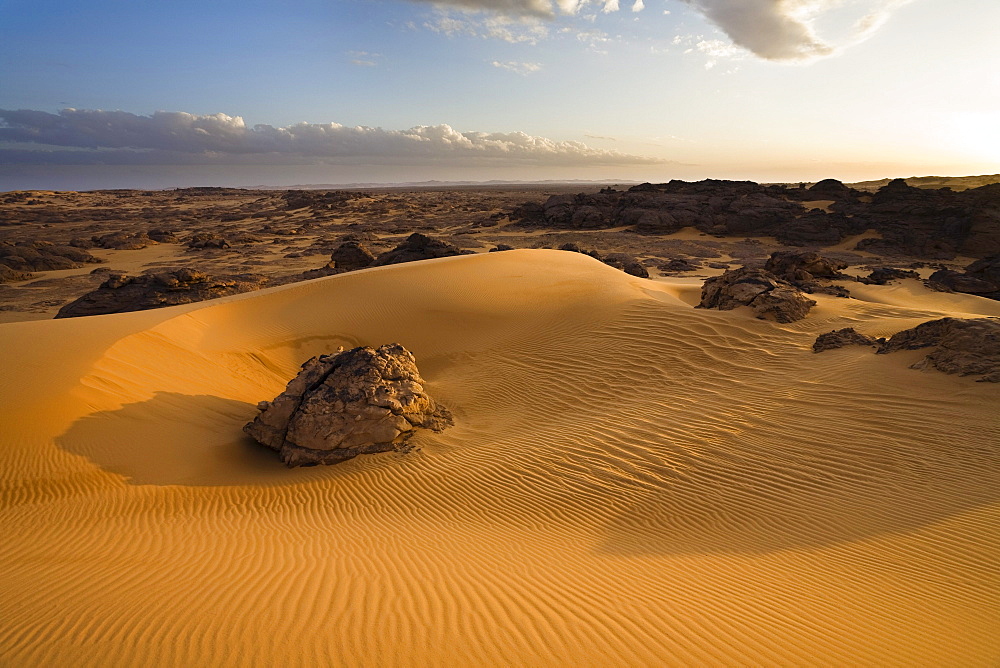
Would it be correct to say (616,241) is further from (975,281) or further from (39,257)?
(39,257)

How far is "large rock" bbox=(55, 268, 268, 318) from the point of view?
51.1ft

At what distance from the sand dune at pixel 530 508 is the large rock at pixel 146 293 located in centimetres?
499

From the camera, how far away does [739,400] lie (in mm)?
8461

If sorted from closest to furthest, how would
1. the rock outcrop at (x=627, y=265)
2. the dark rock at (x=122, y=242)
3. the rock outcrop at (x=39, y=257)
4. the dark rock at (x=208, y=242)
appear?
the rock outcrop at (x=627, y=265)
the rock outcrop at (x=39, y=257)
the dark rock at (x=208, y=242)
the dark rock at (x=122, y=242)

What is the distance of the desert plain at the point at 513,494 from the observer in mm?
3494

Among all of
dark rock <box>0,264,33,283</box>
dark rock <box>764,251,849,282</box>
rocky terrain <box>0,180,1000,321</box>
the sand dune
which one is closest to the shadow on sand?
the sand dune

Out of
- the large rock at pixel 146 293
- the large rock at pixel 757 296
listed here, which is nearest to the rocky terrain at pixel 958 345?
the large rock at pixel 757 296

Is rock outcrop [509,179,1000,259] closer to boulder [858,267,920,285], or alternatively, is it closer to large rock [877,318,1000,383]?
boulder [858,267,920,285]

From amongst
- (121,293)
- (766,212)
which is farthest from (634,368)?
(766,212)

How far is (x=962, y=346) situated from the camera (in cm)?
785

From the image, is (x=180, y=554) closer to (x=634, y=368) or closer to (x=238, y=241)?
(x=634, y=368)

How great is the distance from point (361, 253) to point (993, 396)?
23.0 m

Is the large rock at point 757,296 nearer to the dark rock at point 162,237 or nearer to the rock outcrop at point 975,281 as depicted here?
the rock outcrop at point 975,281

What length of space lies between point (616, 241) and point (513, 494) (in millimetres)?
31948
